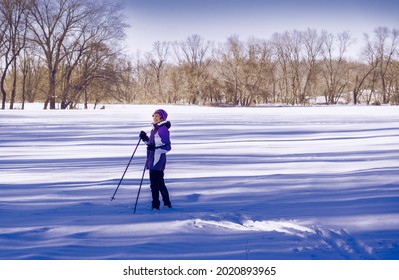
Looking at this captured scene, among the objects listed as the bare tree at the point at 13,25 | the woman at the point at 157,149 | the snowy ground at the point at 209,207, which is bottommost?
the snowy ground at the point at 209,207

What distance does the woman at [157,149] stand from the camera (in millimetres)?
5910

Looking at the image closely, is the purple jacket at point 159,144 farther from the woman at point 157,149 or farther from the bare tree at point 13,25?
the bare tree at point 13,25

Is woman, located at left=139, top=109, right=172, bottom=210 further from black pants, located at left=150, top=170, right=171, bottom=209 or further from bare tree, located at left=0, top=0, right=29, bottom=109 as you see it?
bare tree, located at left=0, top=0, right=29, bottom=109

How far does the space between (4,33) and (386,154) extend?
36747 millimetres

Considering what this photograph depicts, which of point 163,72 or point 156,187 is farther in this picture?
point 163,72

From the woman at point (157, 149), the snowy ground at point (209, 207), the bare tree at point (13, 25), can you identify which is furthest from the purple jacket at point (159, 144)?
the bare tree at point (13, 25)

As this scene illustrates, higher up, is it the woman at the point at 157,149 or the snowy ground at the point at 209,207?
the woman at the point at 157,149

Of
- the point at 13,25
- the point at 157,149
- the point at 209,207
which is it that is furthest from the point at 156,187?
the point at 13,25

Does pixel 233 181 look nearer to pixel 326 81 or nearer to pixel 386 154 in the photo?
pixel 386 154

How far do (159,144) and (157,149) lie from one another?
0.08 meters

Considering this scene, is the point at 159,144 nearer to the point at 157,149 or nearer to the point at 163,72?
the point at 157,149

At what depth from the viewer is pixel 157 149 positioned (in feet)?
19.4

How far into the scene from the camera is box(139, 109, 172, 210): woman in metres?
5.91

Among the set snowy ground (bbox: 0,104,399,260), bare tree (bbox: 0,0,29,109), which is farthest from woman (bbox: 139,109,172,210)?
→ bare tree (bbox: 0,0,29,109)
